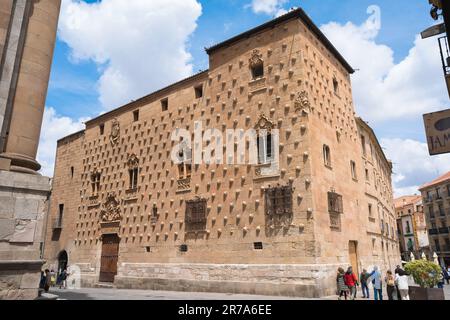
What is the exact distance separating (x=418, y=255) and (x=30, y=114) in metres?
58.9

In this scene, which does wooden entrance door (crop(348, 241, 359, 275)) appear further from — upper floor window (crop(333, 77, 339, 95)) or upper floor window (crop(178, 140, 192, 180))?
upper floor window (crop(178, 140, 192, 180))

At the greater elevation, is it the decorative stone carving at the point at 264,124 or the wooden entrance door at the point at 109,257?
the decorative stone carving at the point at 264,124

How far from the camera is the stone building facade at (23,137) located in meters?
6.50

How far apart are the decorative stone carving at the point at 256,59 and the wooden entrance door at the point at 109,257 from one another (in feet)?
40.8

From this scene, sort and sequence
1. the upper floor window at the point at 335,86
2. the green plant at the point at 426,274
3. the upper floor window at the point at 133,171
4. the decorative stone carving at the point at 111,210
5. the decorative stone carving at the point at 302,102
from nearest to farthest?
the green plant at the point at 426,274
the decorative stone carving at the point at 302,102
the upper floor window at the point at 335,86
the upper floor window at the point at 133,171
the decorative stone carving at the point at 111,210

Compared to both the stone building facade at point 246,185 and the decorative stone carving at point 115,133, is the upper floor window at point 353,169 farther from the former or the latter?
the decorative stone carving at point 115,133

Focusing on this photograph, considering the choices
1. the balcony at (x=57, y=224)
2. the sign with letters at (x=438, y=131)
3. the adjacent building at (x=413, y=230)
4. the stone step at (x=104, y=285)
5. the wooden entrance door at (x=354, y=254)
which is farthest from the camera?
the adjacent building at (x=413, y=230)

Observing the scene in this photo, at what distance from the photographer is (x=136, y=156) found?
20.8 meters

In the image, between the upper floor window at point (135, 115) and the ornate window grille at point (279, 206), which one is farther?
the upper floor window at point (135, 115)

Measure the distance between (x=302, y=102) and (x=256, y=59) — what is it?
354 centimetres

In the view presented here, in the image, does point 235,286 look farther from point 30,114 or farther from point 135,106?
point 135,106

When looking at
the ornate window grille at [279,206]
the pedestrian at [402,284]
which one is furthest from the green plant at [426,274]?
the ornate window grille at [279,206]

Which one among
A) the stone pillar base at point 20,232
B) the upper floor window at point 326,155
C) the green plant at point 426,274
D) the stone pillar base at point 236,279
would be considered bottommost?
the stone pillar base at point 236,279
